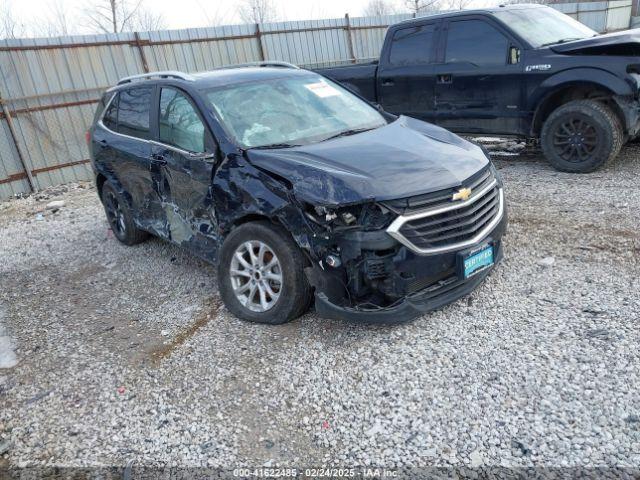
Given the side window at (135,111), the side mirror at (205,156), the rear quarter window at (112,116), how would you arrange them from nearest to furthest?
1. the side mirror at (205,156)
2. the side window at (135,111)
3. the rear quarter window at (112,116)

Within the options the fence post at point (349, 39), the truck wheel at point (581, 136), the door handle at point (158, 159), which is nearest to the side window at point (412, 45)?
the truck wheel at point (581, 136)

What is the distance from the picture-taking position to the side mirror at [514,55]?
6.36m

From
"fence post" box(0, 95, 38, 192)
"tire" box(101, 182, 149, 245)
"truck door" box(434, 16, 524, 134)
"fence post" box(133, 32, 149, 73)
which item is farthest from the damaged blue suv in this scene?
"fence post" box(133, 32, 149, 73)

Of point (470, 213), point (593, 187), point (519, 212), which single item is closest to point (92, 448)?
point (470, 213)

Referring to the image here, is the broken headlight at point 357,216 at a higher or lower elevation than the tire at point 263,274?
higher

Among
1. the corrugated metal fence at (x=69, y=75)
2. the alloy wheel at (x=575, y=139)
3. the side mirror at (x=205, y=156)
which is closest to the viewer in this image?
the side mirror at (x=205, y=156)

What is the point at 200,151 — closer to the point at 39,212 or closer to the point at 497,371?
the point at 497,371

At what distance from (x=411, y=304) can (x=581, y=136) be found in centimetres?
424

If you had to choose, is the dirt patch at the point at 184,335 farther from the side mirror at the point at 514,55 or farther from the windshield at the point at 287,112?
the side mirror at the point at 514,55

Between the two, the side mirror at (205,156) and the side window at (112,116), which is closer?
the side mirror at (205,156)

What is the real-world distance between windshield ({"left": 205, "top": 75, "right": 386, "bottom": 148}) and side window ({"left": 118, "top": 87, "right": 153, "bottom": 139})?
3.09 feet

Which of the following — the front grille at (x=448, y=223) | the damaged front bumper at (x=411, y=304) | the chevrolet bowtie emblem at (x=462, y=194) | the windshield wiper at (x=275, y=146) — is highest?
the windshield wiper at (x=275, y=146)

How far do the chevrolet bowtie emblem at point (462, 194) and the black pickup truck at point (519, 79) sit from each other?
11.6 feet

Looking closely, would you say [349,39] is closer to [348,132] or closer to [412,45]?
[412,45]
